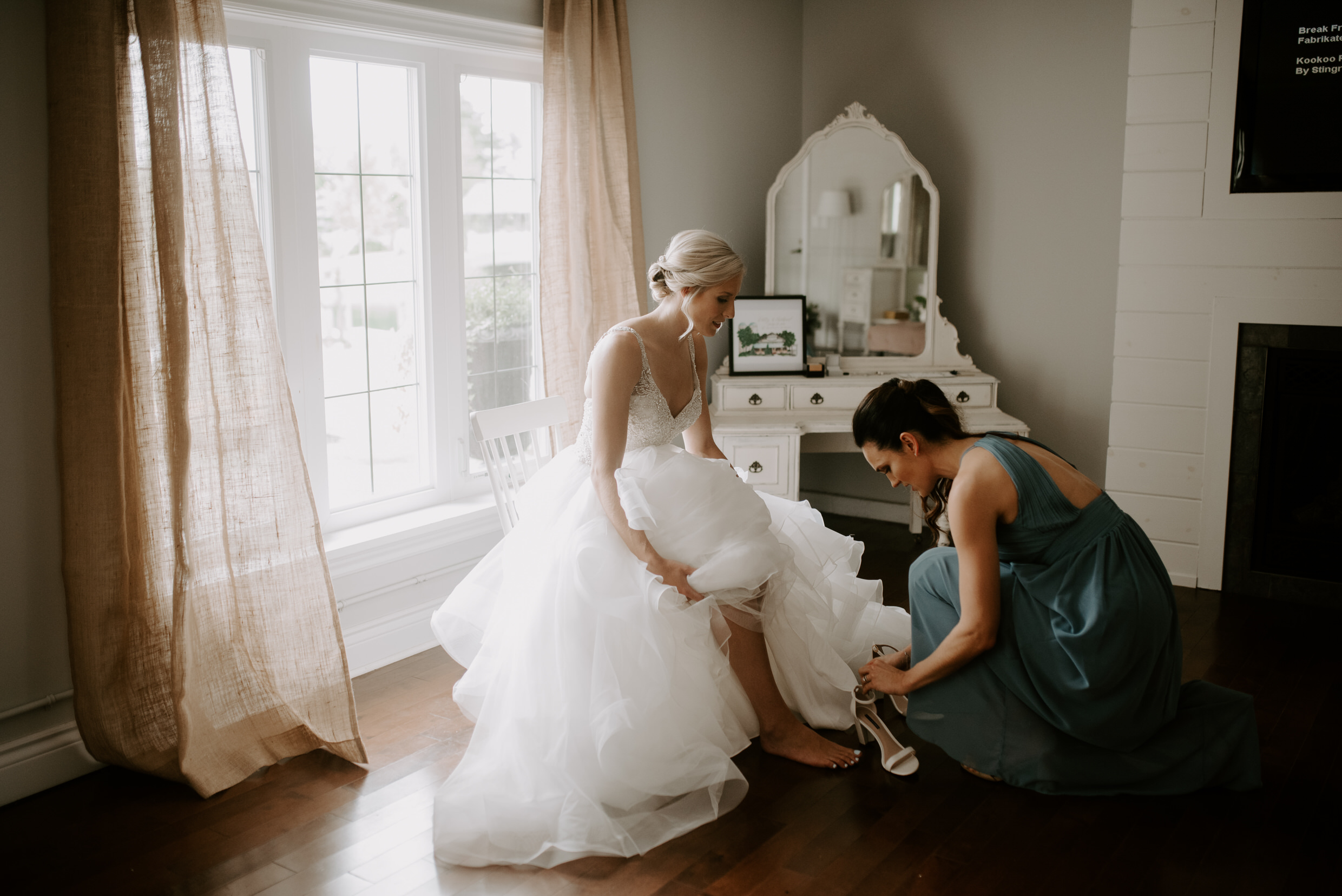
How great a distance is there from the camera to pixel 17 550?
2.51 m

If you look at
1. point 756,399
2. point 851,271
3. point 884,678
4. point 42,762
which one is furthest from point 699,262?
point 42,762

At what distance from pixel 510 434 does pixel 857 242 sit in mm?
1916

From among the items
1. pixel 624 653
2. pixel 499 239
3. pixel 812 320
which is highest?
pixel 499 239

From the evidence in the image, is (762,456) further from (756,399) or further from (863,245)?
(863,245)

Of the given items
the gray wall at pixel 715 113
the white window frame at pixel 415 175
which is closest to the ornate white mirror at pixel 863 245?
the gray wall at pixel 715 113

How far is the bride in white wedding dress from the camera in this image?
2.39 meters

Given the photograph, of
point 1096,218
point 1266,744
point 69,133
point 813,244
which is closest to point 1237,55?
point 1096,218

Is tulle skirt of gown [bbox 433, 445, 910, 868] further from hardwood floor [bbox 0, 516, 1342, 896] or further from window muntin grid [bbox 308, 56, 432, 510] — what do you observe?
window muntin grid [bbox 308, 56, 432, 510]

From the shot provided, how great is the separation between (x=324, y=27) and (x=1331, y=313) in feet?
11.4

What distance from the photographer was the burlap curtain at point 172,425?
2424 mm

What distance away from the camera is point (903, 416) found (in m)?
2.49

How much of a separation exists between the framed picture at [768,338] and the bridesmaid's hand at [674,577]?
1.94 metres

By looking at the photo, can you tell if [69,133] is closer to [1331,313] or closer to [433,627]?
[433,627]

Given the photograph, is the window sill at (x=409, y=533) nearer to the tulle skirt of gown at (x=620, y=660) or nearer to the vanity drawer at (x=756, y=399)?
the tulle skirt of gown at (x=620, y=660)
